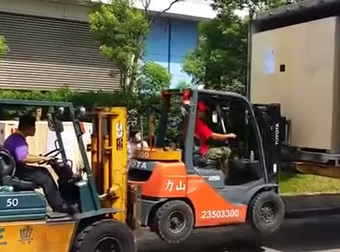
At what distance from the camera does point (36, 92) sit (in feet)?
64.4

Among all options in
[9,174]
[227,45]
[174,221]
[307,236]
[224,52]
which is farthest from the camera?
[227,45]

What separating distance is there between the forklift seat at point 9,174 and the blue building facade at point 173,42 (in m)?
16.6

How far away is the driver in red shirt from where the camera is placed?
331 inches

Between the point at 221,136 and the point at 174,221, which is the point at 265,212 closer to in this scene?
the point at 221,136

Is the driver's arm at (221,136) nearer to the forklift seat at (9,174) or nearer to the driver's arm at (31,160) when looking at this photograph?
the driver's arm at (31,160)

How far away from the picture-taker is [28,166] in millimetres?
6875

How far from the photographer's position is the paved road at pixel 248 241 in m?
9.20

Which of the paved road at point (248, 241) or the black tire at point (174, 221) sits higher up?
the black tire at point (174, 221)

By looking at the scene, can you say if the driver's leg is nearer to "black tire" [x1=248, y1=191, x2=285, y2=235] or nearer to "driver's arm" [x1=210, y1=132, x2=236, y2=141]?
"driver's arm" [x1=210, y1=132, x2=236, y2=141]

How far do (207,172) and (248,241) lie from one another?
1797mm

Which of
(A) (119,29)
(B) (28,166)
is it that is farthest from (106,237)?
(A) (119,29)

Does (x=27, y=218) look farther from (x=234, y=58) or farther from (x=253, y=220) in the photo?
(x=234, y=58)

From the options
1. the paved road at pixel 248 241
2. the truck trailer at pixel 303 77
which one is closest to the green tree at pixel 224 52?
the truck trailer at pixel 303 77

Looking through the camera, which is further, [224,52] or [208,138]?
[224,52]
